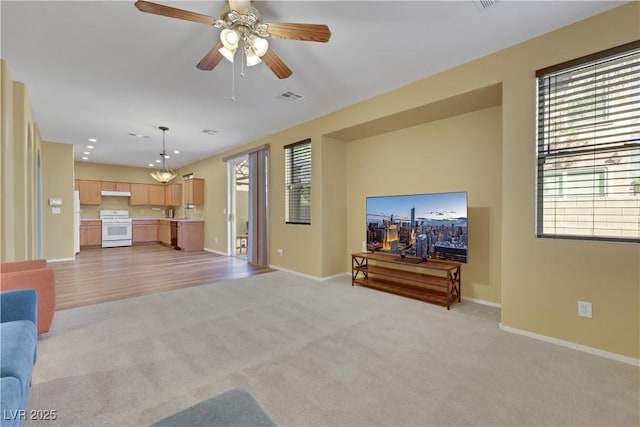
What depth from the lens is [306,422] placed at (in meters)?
1.56

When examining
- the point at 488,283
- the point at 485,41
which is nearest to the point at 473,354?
the point at 488,283

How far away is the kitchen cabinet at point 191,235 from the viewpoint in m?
8.14

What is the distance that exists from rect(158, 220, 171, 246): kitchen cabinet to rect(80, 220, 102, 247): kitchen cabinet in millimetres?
1639

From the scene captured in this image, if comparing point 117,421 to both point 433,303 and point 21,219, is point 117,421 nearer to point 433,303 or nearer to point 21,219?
point 433,303

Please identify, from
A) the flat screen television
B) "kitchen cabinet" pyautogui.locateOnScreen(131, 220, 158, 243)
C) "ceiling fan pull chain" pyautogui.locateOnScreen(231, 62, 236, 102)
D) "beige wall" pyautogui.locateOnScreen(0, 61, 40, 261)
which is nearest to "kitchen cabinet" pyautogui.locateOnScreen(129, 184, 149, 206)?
"kitchen cabinet" pyautogui.locateOnScreen(131, 220, 158, 243)

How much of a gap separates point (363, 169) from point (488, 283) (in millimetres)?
2491

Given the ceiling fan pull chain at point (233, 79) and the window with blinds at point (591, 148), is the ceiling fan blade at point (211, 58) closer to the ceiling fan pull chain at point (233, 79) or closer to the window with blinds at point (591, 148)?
the ceiling fan pull chain at point (233, 79)

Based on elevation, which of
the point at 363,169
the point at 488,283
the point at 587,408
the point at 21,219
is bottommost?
the point at 587,408

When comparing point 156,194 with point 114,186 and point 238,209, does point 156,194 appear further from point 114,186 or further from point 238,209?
point 238,209

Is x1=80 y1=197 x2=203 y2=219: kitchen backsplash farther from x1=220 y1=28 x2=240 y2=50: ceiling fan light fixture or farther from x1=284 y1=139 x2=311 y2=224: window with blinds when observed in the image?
x1=220 y1=28 x2=240 y2=50: ceiling fan light fixture

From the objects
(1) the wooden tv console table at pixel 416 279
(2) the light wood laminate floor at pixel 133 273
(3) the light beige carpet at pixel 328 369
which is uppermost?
(1) the wooden tv console table at pixel 416 279

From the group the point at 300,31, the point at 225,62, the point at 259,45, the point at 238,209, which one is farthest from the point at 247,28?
the point at 238,209

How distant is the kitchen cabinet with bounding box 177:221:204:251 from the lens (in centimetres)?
A: 814

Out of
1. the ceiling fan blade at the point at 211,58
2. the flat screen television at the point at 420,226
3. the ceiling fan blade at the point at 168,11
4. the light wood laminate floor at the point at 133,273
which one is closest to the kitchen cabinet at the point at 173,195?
the light wood laminate floor at the point at 133,273
